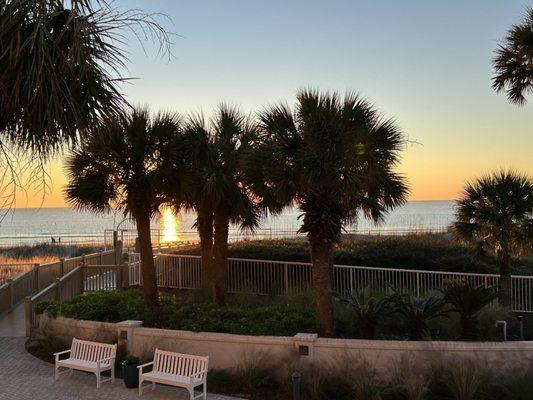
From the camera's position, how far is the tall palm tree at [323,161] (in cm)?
1016

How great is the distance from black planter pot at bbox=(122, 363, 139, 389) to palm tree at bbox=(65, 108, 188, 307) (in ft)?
12.6

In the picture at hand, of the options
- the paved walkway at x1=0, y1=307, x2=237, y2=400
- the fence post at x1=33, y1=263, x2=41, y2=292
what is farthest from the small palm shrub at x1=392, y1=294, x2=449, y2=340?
the fence post at x1=33, y1=263, x2=41, y2=292

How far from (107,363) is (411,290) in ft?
30.7

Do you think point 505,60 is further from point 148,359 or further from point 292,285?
point 148,359

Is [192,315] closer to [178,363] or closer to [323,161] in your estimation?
[178,363]

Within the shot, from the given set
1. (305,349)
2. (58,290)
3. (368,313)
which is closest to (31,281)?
(58,290)

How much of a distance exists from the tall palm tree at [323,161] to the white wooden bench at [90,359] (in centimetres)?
412

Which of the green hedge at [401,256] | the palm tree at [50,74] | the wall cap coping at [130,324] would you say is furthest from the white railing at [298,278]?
the palm tree at [50,74]

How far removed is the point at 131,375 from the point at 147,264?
15.0 ft

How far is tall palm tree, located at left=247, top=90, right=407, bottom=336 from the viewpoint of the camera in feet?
33.3

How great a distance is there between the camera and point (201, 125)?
15.0 m

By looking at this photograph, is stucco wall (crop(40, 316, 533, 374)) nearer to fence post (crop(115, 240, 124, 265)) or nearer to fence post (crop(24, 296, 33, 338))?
fence post (crop(24, 296, 33, 338))

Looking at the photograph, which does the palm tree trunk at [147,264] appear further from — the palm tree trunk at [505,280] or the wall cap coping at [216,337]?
the palm tree trunk at [505,280]

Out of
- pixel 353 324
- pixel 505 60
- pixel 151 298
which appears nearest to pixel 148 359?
pixel 151 298
